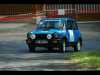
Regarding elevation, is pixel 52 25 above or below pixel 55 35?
above

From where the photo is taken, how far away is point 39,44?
55.1 feet

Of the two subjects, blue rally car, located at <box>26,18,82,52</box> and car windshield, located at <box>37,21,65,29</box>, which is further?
car windshield, located at <box>37,21,65,29</box>

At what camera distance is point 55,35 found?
55.2 ft

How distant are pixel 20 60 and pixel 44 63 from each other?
138cm

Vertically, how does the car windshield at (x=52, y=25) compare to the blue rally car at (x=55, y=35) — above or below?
above

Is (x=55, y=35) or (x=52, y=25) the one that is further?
(x=52, y=25)

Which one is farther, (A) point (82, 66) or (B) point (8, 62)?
(B) point (8, 62)

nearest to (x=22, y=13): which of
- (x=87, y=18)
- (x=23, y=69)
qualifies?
(x=87, y=18)

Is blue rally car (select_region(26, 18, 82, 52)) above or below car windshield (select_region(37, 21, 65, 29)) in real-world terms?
below

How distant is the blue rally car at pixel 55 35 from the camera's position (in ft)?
55.1

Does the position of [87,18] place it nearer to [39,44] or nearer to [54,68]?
[39,44]

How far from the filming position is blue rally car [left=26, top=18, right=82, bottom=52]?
661 inches

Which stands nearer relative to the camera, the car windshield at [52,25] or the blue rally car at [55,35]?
the blue rally car at [55,35]

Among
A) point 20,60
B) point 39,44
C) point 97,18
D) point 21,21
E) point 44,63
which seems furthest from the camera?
point 97,18
